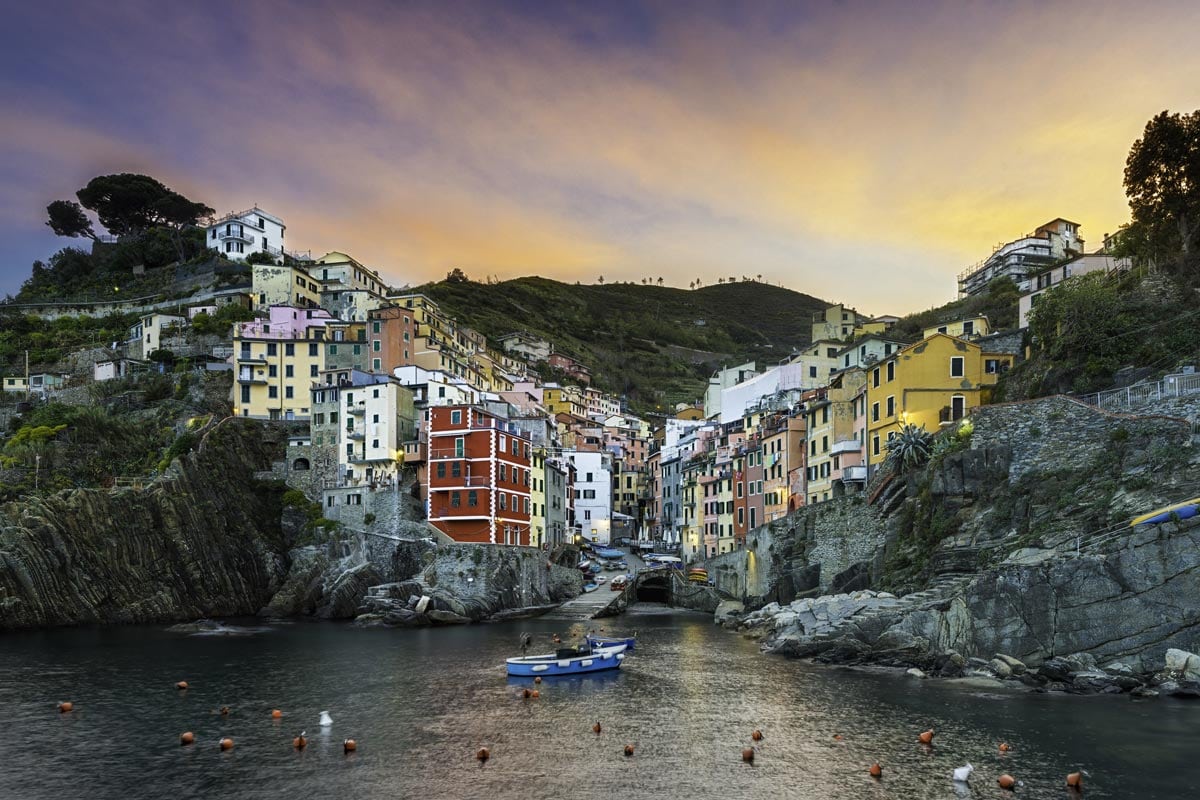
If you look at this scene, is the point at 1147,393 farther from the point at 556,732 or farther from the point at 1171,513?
the point at 556,732

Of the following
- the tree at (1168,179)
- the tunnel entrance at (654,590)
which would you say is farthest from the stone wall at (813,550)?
the tree at (1168,179)

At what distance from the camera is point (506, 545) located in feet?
295

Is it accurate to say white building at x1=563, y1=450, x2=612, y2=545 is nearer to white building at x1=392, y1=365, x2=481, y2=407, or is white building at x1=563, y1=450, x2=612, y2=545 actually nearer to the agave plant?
white building at x1=392, y1=365, x2=481, y2=407

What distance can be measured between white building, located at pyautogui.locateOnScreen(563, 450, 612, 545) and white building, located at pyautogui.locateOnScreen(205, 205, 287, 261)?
6459 cm

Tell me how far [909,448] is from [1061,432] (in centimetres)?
1105

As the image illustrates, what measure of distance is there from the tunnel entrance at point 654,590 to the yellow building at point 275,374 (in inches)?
1805

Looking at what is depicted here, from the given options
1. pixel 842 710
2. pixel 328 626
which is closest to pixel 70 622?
pixel 328 626

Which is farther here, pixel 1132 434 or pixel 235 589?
pixel 235 589

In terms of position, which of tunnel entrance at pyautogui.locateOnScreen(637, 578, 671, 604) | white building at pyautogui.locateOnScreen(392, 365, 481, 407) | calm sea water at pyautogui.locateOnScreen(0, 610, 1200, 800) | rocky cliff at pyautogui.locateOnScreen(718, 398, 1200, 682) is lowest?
tunnel entrance at pyautogui.locateOnScreen(637, 578, 671, 604)

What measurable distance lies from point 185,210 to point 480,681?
142 meters

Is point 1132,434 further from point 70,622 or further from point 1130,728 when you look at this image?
point 70,622

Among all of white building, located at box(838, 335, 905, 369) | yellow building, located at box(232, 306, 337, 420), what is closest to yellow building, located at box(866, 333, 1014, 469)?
white building, located at box(838, 335, 905, 369)

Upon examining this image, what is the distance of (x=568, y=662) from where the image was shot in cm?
5428

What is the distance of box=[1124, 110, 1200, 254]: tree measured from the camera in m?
70.1
